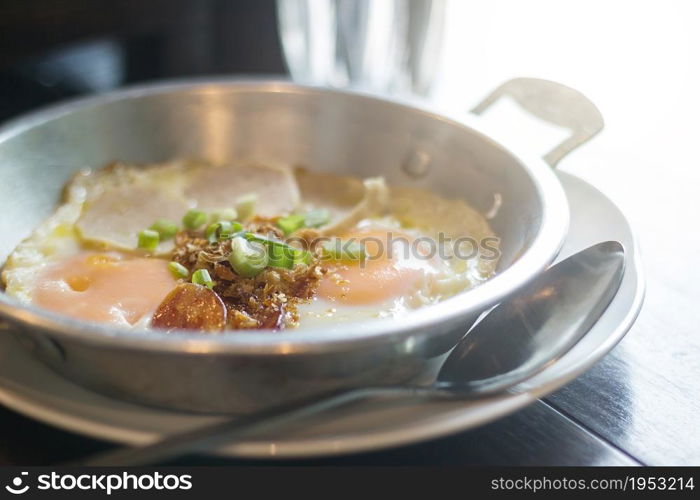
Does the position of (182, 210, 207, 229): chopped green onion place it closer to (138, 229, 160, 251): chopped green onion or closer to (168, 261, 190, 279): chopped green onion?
(138, 229, 160, 251): chopped green onion

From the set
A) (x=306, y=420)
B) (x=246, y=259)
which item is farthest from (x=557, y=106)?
(x=306, y=420)

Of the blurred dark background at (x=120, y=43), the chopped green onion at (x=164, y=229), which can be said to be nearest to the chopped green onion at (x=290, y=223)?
the chopped green onion at (x=164, y=229)

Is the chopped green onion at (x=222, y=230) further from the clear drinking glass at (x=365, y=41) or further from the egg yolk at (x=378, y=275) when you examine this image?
the clear drinking glass at (x=365, y=41)

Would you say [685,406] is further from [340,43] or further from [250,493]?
[340,43]

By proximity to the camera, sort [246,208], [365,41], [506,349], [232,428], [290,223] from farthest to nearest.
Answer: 1. [365,41]
2. [246,208]
3. [290,223]
4. [506,349]
5. [232,428]

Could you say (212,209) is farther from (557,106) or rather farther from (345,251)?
(557,106)

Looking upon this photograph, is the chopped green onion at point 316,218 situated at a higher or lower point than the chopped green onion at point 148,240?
higher
